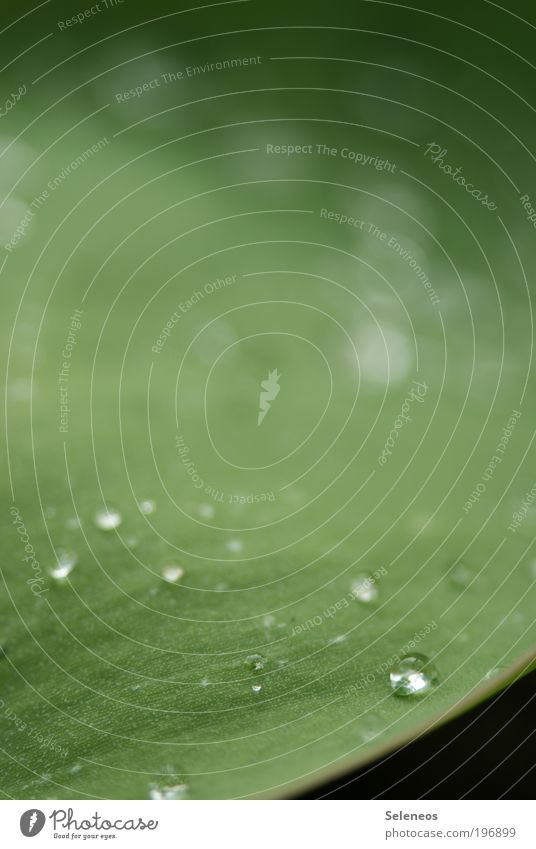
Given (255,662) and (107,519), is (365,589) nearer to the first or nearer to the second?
(255,662)

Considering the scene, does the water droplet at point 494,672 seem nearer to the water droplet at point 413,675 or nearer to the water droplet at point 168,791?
the water droplet at point 413,675

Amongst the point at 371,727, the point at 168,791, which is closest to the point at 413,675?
the point at 371,727

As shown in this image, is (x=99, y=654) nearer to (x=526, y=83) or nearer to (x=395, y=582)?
(x=395, y=582)

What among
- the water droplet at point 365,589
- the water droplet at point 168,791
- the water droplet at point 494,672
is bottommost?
the water droplet at point 168,791

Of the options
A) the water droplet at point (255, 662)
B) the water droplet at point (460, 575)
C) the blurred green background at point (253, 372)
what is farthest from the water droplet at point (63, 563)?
the water droplet at point (460, 575)

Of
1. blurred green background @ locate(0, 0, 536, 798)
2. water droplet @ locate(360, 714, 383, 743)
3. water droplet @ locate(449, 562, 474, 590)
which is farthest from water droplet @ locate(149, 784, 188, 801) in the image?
water droplet @ locate(449, 562, 474, 590)
